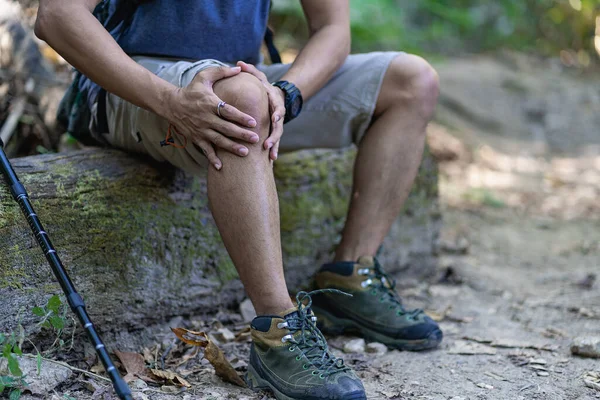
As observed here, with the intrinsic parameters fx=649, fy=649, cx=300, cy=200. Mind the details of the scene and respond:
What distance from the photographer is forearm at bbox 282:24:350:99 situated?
7.35ft

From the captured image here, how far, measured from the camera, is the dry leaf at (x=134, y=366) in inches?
80.1

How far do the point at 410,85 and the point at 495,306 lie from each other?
121 cm

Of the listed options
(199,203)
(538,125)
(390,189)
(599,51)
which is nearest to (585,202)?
(538,125)

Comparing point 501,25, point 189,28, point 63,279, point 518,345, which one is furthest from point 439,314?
point 501,25

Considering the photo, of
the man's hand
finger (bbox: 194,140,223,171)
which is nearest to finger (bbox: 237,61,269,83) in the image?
the man's hand

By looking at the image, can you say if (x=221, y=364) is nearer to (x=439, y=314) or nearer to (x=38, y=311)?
(x=38, y=311)

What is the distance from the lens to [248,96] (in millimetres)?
1837

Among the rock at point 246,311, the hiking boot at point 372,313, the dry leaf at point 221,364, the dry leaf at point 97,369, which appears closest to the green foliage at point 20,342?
the dry leaf at point 97,369

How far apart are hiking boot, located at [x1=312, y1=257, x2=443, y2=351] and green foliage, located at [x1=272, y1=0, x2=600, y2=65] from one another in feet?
21.5

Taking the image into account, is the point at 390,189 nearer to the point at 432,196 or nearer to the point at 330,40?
the point at 330,40

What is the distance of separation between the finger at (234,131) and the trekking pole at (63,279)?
563 millimetres

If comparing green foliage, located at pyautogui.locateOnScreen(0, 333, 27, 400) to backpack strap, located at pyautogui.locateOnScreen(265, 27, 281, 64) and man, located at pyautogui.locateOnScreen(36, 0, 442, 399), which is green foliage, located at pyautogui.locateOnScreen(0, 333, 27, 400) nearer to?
man, located at pyautogui.locateOnScreen(36, 0, 442, 399)

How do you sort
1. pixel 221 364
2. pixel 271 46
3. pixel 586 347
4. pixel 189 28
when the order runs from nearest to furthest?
pixel 221 364 → pixel 189 28 → pixel 586 347 → pixel 271 46

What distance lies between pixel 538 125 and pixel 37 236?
260 inches
